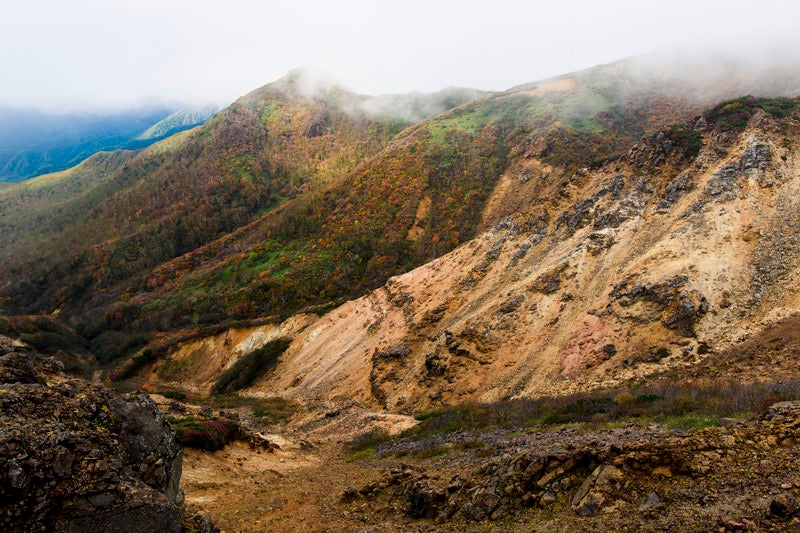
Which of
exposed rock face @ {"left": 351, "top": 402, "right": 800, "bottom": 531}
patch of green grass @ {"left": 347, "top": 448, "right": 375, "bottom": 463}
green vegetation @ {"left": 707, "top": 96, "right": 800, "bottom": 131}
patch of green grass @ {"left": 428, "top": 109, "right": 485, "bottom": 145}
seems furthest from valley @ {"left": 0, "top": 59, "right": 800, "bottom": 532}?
patch of green grass @ {"left": 428, "top": 109, "right": 485, "bottom": 145}

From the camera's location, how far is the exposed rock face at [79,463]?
523cm

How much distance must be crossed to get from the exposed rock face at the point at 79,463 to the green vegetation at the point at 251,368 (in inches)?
1414

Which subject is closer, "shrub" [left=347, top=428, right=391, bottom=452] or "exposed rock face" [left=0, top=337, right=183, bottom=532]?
"exposed rock face" [left=0, top=337, right=183, bottom=532]

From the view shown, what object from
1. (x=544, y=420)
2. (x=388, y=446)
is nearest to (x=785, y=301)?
(x=544, y=420)

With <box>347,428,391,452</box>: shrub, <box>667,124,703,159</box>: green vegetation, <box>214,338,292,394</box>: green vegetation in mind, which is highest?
<box>667,124,703,159</box>: green vegetation

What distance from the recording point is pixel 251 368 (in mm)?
42562

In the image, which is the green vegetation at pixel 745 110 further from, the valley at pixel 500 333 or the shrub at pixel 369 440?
the shrub at pixel 369 440

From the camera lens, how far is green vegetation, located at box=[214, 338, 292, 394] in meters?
42.0

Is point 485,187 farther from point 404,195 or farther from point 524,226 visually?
point 524,226

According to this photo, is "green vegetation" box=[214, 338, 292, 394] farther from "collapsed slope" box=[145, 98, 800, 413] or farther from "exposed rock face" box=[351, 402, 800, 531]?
"exposed rock face" box=[351, 402, 800, 531]

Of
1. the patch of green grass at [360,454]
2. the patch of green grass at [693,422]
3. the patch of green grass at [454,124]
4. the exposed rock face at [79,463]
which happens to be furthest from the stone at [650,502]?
the patch of green grass at [454,124]

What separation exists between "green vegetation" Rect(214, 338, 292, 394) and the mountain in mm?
6502

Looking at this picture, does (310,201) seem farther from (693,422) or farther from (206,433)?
(693,422)

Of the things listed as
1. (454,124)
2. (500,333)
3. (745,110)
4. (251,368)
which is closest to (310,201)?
(454,124)
